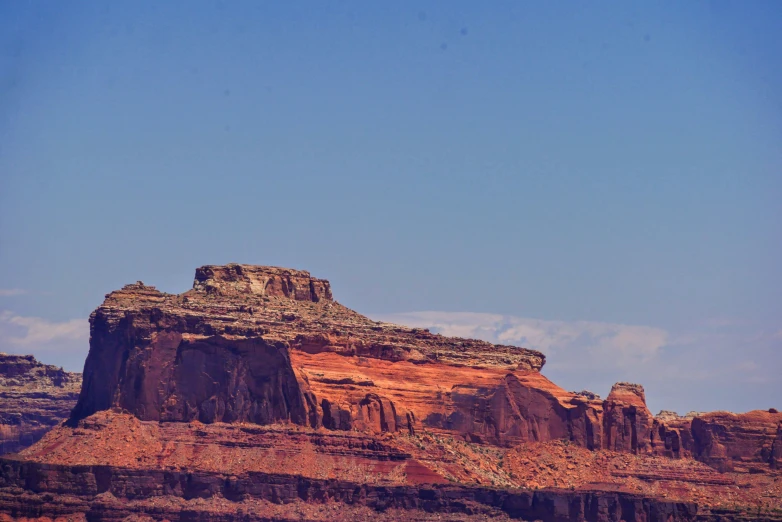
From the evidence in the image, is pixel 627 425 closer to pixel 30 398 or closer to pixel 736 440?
pixel 736 440

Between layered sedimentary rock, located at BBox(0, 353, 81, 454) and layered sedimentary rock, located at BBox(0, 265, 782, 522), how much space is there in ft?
114

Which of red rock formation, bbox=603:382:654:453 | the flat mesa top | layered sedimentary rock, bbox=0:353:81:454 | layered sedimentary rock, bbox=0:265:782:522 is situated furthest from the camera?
layered sedimentary rock, bbox=0:353:81:454

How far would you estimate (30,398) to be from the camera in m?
188

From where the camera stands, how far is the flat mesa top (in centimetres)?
14644

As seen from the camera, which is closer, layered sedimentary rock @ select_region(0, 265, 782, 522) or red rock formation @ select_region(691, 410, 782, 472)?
layered sedimentary rock @ select_region(0, 265, 782, 522)

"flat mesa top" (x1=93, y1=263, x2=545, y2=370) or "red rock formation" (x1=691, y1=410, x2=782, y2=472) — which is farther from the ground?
"flat mesa top" (x1=93, y1=263, x2=545, y2=370)

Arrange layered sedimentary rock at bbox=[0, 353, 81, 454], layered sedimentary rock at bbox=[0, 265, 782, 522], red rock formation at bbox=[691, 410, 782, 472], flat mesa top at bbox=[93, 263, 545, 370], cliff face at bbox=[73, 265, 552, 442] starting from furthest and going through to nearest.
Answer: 1. layered sedimentary rock at bbox=[0, 353, 81, 454]
2. red rock formation at bbox=[691, 410, 782, 472]
3. flat mesa top at bbox=[93, 263, 545, 370]
4. cliff face at bbox=[73, 265, 552, 442]
5. layered sedimentary rock at bbox=[0, 265, 782, 522]

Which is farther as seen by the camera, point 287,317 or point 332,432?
point 287,317

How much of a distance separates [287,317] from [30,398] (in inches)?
1779

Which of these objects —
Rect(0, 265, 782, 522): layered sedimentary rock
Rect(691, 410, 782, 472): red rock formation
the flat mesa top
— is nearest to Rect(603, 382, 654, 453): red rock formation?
Rect(0, 265, 782, 522): layered sedimentary rock

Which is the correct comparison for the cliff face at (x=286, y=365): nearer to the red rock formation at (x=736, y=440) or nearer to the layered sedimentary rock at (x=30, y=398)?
the red rock formation at (x=736, y=440)

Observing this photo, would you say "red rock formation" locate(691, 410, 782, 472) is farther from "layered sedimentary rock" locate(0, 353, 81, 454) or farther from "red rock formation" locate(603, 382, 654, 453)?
"layered sedimentary rock" locate(0, 353, 81, 454)

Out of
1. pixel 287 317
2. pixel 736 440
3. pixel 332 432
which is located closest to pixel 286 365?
pixel 332 432

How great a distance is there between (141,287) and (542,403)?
27013 mm
